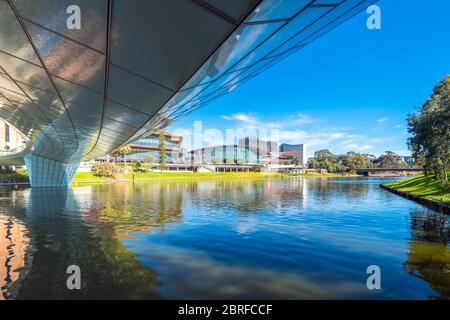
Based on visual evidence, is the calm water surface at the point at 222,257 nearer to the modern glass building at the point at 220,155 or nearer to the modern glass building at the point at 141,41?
the modern glass building at the point at 141,41

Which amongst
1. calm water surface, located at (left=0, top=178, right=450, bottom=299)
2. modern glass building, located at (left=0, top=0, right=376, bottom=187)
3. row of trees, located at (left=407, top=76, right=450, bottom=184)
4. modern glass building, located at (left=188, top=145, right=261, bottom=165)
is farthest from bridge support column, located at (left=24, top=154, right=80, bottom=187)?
modern glass building, located at (left=188, top=145, right=261, bottom=165)

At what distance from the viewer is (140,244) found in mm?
11547

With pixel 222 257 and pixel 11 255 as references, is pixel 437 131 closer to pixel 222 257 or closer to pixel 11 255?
pixel 222 257

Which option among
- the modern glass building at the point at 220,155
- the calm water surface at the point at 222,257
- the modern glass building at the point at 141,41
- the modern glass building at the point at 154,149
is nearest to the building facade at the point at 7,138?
the modern glass building at the point at 154,149

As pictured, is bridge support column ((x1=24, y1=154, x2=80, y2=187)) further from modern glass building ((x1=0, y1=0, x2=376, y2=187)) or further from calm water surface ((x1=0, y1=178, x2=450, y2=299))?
modern glass building ((x1=0, y1=0, x2=376, y2=187))

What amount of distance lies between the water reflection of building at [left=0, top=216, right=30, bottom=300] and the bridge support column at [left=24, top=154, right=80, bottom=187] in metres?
34.8

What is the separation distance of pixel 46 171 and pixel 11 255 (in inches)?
1745

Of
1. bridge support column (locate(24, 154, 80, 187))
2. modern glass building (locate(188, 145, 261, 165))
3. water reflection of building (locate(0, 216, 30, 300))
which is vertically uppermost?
modern glass building (locate(188, 145, 261, 165))

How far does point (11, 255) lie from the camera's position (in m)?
9.88

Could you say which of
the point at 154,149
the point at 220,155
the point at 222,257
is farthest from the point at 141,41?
the point at 220,155

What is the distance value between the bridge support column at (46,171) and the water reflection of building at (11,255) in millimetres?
34789

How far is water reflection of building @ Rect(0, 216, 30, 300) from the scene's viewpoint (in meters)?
7.15

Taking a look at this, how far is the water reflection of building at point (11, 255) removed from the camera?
715 cm
